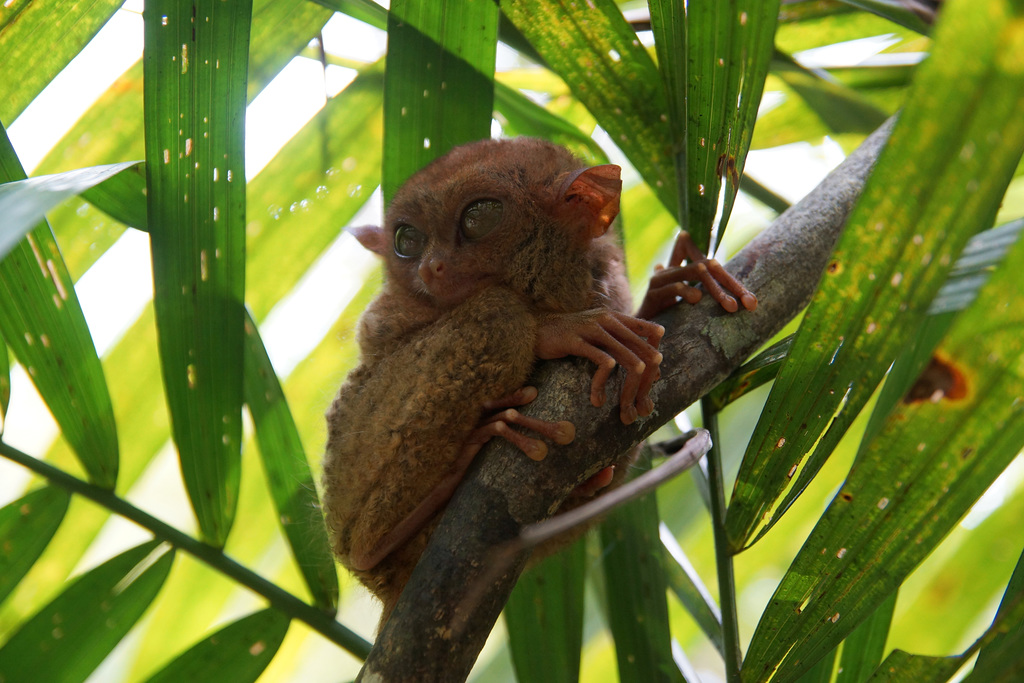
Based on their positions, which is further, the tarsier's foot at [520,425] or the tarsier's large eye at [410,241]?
the tarsier's large eye at [410,241]

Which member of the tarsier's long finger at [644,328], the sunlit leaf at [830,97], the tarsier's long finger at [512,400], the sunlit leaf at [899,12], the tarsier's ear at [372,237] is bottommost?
the tarsier's long finger at [512,400]

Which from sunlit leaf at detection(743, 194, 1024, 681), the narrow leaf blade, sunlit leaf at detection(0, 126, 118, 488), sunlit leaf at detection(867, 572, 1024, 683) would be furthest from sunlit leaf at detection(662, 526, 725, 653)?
sunlit leaf at detection(0, 126, 118, 488)

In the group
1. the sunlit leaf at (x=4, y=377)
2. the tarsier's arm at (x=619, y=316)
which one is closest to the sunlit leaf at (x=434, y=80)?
the tarsier's arm at (x=619, y=316)

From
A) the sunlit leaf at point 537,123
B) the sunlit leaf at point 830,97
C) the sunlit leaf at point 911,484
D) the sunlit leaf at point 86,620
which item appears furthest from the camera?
the sunlit leaf at point 537,123

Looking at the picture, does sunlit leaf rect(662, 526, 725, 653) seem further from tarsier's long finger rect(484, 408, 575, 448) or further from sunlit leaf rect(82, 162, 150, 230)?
sunlit leaf rect(82, 162, 150, 230)

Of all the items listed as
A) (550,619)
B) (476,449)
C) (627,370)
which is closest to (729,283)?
(627,370)

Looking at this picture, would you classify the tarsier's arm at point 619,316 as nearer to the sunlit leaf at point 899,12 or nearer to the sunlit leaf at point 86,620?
the sunlit leaf at point 899,12

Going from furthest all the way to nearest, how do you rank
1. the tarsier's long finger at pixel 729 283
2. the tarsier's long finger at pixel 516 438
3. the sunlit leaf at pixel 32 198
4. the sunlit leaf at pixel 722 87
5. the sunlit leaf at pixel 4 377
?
1. the sunlit leaf at pixel 4 377
2. the tarsier's long finger at pixel 729 283
3. the sunlit leaf at pixel 722 87
4. the tarsier's long finger at pixel 516 438
5. the sunlit leaf at pixel 32 198

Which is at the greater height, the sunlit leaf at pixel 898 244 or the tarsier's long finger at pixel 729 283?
the tarsier's long finger at pixel 729 283
